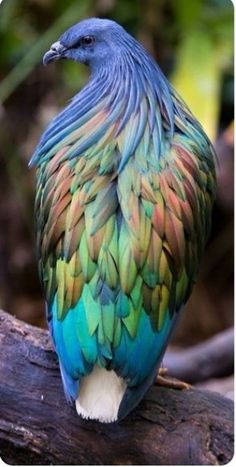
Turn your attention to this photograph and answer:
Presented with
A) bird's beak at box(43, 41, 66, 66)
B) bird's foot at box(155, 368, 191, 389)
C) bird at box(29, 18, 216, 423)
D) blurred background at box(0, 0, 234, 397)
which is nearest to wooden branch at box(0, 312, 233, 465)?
bird's foot at box(155, 368, 191, 389)

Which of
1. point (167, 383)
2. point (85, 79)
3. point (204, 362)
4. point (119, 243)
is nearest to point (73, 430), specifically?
point (167, 383)

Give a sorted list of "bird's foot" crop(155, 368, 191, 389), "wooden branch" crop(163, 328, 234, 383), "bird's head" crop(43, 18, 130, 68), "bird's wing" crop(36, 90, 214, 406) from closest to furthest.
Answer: "bird's wing" crop(36, 90, 214, 406)
"bird's head" crop(43, 18, 130, 68)
"bird's foot" crop(155, 368, 191, 389)
"wooden branch" crop(163, 328, 234, 383)

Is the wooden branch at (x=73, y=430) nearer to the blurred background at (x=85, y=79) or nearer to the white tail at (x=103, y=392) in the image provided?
the white tail at (x=103, y=392)

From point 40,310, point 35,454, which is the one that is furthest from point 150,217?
point 40,310

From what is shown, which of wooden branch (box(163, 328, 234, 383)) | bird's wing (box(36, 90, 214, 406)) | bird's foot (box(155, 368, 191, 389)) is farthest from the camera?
wooden branch (box(163, 328, 234, 383))

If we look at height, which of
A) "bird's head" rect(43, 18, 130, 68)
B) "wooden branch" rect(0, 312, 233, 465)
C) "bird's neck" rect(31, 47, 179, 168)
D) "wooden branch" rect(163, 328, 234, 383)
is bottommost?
"wooden branch" rect(163, 328, 234, 383)

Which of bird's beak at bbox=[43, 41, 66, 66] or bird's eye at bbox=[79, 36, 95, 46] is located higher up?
bird's eye at bbox=[79, 36, 95, 46]

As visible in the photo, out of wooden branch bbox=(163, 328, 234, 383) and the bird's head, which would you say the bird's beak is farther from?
wooden branch bbox=(163, 328, 234, 383)

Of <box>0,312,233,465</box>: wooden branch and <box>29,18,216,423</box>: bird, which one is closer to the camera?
<box>29,18,216,423</box>: bird
